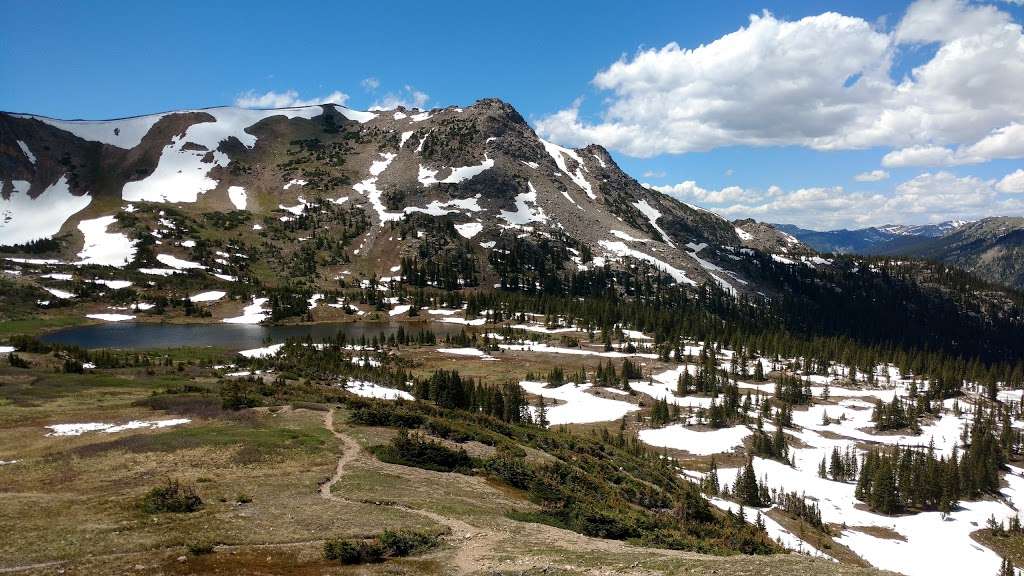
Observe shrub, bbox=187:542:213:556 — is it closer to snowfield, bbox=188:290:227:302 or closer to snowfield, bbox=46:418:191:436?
snowfield, bbox=46:418:191:436

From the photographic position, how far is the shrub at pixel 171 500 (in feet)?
79.3

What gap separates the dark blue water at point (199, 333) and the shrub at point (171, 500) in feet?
369

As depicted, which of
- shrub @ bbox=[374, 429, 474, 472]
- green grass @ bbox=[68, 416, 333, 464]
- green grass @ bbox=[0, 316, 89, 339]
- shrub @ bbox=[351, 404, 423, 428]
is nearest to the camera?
green grass @ bbox=[68, 416, 333, 464]

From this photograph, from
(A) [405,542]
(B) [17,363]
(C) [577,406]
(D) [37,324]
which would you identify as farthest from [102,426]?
(D) [37,324]

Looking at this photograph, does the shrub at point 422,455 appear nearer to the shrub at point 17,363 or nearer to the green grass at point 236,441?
the green grass at point 236,441

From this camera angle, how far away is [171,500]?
24375 millimetres

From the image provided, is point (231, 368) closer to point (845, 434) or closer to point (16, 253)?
point (845, 434)

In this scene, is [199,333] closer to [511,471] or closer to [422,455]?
[422,455]

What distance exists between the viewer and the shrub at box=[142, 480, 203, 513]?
2417 centimetres

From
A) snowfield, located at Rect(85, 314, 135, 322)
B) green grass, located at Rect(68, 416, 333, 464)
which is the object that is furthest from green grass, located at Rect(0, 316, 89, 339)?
green grass, located at Rect(68, 416, 333, 464)

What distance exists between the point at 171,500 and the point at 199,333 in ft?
465

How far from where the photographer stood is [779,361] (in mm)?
152125

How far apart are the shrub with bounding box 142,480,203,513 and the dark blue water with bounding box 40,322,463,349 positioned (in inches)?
4422

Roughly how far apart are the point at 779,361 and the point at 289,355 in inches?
5048
